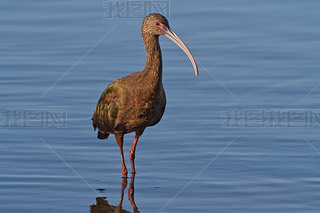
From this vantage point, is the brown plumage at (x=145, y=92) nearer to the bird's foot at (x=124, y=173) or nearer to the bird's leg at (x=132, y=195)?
the bird's foot at (x=124, y=173)

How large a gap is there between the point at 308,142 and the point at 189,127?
1638mm

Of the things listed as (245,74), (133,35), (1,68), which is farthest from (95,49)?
(245,74)

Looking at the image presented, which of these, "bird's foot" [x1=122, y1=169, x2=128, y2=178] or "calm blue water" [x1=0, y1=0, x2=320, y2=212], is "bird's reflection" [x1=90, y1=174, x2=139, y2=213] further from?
"bird's foot" [x1=122, y1=169, x2=128, y2=178]

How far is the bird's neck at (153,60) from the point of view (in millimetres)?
9578

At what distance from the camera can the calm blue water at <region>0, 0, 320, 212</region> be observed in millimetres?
9125

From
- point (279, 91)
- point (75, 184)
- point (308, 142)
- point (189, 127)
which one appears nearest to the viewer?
point (75, 184)

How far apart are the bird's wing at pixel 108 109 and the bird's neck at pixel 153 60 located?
0.49 metres

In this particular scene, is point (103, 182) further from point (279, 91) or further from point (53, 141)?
point (279, 91)

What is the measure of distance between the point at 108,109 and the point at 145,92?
599 mm

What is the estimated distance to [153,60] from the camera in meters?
9.64

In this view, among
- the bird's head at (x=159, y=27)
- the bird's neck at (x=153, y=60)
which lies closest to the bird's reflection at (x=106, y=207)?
the bird's neck at (x=153, y=60)

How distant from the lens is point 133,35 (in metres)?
15.5

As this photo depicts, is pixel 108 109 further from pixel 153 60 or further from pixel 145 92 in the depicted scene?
pixel 153 60

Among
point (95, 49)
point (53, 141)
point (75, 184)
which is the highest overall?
point (95, 49)
